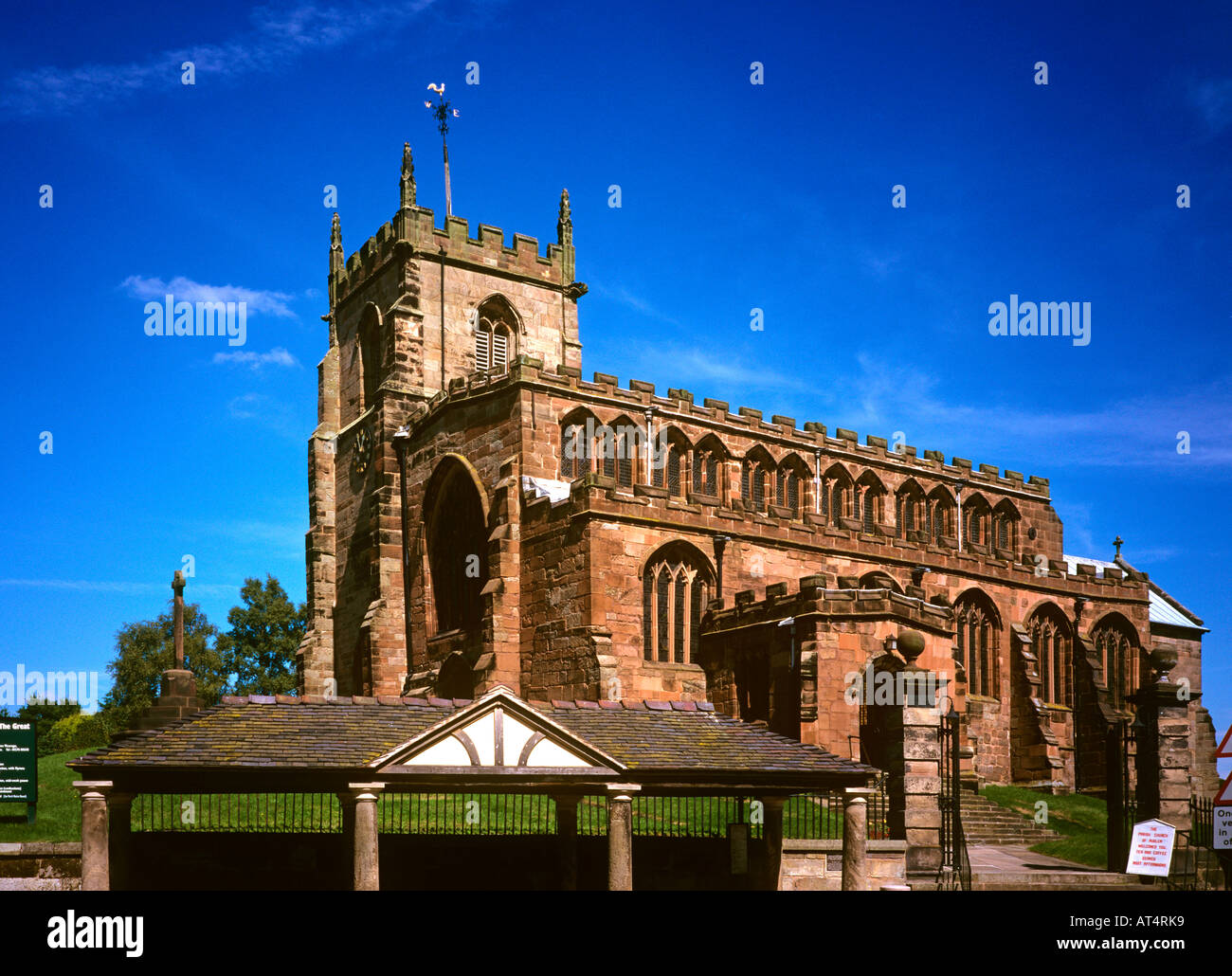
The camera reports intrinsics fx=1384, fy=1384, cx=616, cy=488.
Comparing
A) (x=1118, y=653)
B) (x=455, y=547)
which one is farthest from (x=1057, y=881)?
(x=1118, y=653)

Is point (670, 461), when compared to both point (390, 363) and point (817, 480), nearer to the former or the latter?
point (817, 480)

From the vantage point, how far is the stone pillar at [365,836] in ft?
56.7

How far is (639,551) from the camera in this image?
35094 mm

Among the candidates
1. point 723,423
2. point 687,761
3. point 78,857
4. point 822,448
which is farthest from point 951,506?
point 78,857

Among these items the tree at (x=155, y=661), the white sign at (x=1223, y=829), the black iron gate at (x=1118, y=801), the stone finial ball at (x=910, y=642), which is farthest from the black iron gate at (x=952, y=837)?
the tree at (x=155, y=661)

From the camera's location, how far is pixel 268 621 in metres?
68.7

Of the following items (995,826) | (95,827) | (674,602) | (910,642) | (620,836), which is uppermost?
(674,602)

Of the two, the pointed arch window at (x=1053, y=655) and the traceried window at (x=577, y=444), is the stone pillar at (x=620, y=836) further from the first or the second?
the pointed arch window at (x=1053, y=655)

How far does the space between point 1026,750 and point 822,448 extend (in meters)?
11.7

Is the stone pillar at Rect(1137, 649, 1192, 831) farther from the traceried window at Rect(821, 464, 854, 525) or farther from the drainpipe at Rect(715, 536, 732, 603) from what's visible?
the traceried window at Rect(821, 464, 854, 525)

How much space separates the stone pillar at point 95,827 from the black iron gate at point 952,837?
11.8 metres

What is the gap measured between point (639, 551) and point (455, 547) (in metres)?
7.87

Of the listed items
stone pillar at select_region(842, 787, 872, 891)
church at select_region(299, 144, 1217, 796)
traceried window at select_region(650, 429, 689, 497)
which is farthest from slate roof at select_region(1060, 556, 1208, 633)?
stone pillar at select_region(842, 787, 872, 891)
